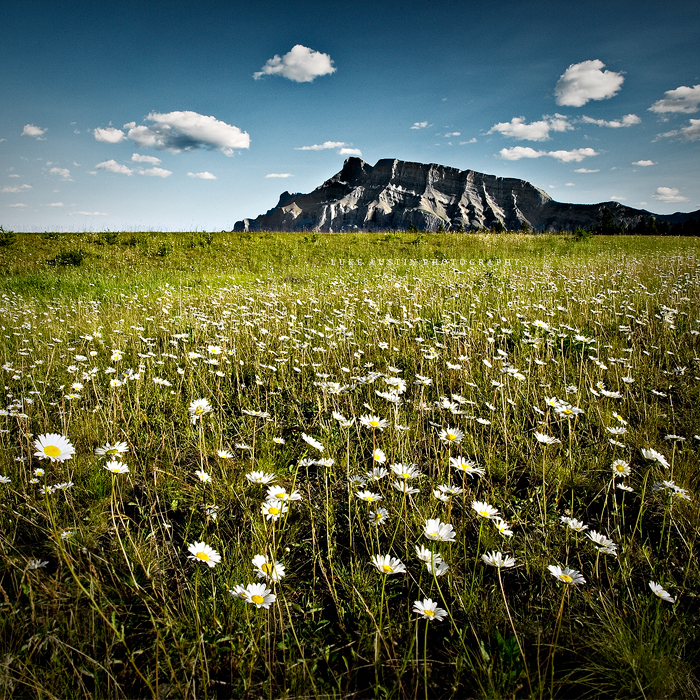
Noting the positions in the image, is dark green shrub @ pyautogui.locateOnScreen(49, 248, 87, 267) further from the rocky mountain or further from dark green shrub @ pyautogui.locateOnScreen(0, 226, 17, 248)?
the rocky mountain

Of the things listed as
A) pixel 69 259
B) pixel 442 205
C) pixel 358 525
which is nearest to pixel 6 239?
pixel 69 259

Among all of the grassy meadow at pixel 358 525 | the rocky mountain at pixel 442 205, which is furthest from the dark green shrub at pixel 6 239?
the rocky mountain at pixel 442 205

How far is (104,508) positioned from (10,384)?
7.43 ft

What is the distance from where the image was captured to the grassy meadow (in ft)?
3.71

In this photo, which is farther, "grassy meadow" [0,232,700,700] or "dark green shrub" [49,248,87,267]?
"dark green shrub" [49,248,87,267]

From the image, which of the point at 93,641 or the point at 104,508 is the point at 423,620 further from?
the point at 104,508

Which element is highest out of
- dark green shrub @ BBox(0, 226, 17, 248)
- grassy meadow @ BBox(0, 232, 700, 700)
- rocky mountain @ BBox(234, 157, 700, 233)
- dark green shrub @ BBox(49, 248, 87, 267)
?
rocky mountain @ BBox(234, 157, 700, 233)

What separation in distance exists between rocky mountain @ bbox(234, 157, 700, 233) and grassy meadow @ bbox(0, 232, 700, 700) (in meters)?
149

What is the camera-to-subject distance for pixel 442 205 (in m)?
160

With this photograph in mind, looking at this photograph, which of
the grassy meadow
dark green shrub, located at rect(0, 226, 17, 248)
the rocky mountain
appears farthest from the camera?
the rocky mountain

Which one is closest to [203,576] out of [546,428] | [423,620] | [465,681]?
[423,620]

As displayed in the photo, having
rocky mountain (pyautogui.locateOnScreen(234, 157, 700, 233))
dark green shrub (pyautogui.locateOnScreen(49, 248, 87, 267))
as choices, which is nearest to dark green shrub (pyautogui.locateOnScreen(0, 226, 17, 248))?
dark green shrub (pyautogui.locateOnScreen(49, 248, 87, 267))

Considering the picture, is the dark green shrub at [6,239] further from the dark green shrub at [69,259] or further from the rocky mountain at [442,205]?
the rocky mountain at [442,205]

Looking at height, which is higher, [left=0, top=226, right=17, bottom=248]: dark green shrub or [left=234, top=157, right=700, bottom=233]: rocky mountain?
[left=234, top=157, right=700, bottom=233]: rocky mountain
